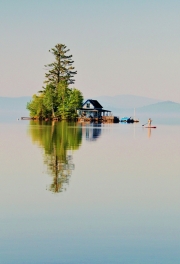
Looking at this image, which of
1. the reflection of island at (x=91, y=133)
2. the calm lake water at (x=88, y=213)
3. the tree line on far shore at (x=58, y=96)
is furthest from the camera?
the tree line on far shore at (x=58, y=96)

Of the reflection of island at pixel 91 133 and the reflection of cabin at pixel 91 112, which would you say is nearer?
the reflection of island at pixel 91 133

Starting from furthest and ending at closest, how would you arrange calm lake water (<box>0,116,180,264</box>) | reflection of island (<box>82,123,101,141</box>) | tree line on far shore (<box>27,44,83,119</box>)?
tree line on far shore (<box>27,44,83,119</box>) < reflection of island (<box>82,123,101,141</box>) < calm lake water (<box>0,116,180,264</box>)

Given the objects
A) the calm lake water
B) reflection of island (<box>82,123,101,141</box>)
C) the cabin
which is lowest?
reflection of island (<box>82,123,101,141</box>)

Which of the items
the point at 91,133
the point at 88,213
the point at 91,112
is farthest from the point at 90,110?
the point at 88,213

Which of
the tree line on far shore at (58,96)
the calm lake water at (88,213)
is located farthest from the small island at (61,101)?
the calm lake water at (88,213)

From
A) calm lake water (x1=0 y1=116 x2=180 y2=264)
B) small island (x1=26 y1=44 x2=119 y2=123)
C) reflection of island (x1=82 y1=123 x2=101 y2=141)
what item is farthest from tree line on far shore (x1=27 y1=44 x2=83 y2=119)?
calm lake water (x1=0 y1=116 x2=180 y2=264)

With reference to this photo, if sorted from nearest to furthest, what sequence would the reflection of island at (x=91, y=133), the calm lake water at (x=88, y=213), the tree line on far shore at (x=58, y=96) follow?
the calm lake water at (x=88, y=213) → the reflection of island at (x=91, y=133) → the tree line on far shore at (x=58, y=96)

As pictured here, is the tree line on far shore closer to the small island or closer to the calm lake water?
the small island

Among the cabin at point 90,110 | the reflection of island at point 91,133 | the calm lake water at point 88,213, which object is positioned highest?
the cabin at point 90,110

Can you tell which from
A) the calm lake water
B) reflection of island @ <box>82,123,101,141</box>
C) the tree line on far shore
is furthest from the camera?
the tree line on far shore

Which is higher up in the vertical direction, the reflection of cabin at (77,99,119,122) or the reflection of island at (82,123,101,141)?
the reflection of cabin at (77,99,119,122)

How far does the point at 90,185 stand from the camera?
19828 mm

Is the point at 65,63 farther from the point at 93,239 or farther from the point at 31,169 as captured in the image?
the point at 93,239

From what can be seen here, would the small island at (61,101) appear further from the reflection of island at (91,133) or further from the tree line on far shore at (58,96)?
the reflection of island at (91,133)
